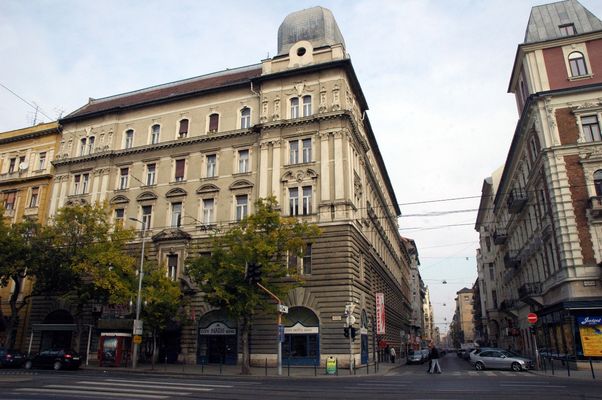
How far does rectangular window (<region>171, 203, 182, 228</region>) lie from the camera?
37.2 metres

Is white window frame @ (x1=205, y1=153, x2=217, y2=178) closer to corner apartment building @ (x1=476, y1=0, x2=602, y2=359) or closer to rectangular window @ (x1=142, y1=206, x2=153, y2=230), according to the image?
rectangular window @ (x1=142, y1=206, x2=153, y2=230)

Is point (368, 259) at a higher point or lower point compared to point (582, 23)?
lower

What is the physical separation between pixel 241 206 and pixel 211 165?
491 centimetres

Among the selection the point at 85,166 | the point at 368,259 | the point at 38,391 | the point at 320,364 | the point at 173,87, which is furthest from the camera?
the point at 173,87

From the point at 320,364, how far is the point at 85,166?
28.7m

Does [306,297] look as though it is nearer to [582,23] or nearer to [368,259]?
[368,259]

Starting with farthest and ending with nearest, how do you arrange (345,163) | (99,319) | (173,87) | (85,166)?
(173,87)
(85,166)
(99,319)
(345,163)

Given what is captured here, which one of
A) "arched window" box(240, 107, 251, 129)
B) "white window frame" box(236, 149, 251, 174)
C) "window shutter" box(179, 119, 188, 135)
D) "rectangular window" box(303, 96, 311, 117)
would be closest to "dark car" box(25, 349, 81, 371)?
"white window frame" box(236, 149, 251, 174)

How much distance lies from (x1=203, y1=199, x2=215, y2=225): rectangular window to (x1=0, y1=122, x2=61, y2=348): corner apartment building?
1833 centimetres

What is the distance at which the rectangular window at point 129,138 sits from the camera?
41.8 m

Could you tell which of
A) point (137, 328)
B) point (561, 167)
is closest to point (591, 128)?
point (561, 167)

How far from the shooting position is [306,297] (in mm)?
30969

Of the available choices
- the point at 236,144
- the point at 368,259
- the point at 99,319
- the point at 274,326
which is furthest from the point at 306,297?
the point at 99,319

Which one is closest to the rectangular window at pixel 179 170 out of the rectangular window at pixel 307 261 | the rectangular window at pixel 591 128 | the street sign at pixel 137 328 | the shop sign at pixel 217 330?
the shop sign at pixel 217 330
